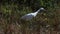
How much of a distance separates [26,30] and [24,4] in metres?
3.09

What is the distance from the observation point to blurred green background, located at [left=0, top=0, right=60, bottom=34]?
21.4 ft

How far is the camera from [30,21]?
7.57 m

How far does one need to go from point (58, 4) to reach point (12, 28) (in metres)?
3.72

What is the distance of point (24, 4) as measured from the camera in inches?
370

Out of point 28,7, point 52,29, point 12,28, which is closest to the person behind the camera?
point 12,28

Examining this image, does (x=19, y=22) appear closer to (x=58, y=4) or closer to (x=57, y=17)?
(x=57, y=17)

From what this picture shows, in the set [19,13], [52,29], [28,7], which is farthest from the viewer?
[28,7]

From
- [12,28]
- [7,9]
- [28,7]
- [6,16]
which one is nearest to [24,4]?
[28,7]

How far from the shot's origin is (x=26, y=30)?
21.0ft

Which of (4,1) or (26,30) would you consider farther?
(4,1)

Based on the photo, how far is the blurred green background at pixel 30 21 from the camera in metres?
6.51

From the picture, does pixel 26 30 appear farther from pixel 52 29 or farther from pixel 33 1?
pixel 33 1

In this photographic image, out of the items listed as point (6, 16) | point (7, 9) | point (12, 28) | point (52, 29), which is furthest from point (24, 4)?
point (12, 28)

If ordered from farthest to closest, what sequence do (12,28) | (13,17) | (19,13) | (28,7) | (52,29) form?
(28,7) < (19,13) < (13,17) < (52,29) < (12,28)
